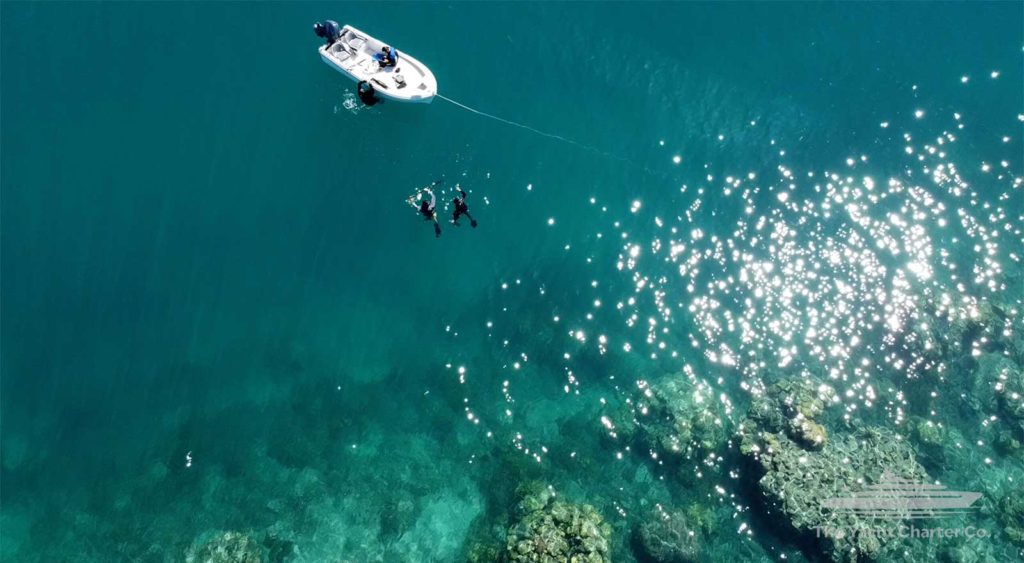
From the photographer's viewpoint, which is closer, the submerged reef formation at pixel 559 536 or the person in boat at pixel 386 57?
the submerged reef formation at pixel 559 536

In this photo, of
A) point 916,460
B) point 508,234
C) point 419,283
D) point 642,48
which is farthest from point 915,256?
point 419,283

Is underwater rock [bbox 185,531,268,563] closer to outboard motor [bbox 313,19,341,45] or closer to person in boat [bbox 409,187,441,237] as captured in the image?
person in boat [bbox 409,187,441,237]

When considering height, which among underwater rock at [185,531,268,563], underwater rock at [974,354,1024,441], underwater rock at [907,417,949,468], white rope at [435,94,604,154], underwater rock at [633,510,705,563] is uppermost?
white rope at [435,94,604,154]

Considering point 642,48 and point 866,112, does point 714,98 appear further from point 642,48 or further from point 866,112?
point 866,112

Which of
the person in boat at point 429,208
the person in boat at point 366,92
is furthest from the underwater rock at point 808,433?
the person in boat at point 366,92

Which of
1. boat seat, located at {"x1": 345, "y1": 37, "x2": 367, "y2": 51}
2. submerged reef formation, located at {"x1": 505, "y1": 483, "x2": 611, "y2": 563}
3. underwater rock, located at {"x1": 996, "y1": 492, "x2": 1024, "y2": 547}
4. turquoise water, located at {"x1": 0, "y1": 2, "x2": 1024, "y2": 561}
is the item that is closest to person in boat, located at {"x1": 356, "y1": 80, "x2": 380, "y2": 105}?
turquoise water, located at {"x1": 0, "y1": 2, "x2": 1024, "y2": 561}

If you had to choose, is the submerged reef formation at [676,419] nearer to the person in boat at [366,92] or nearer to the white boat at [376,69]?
Answer: the white boat at [376,69]
